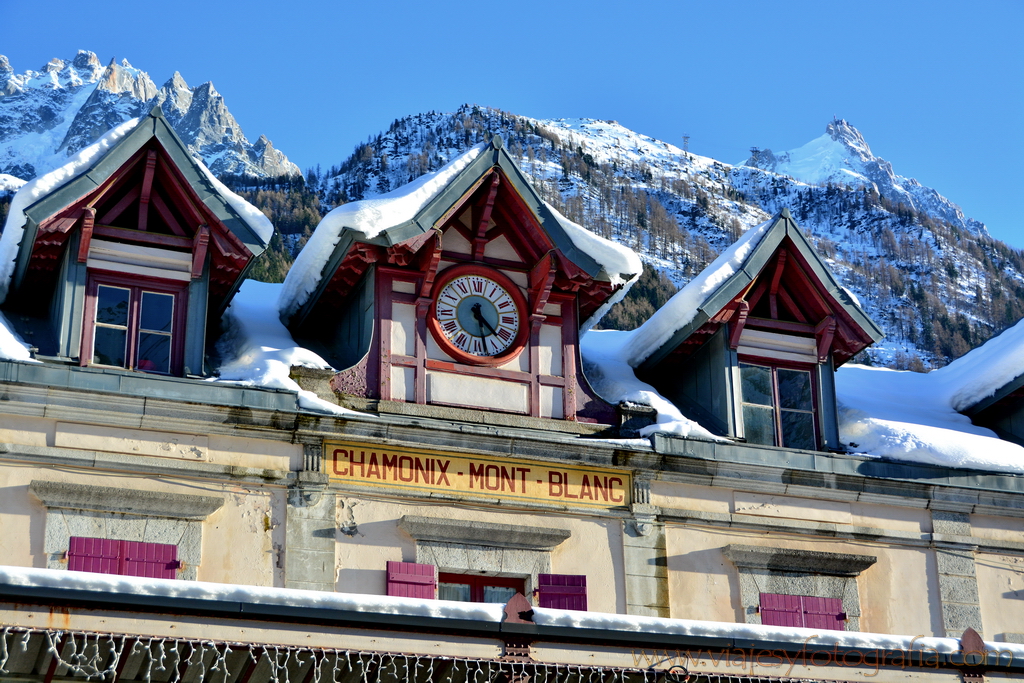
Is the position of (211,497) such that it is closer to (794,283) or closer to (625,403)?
(625,403)

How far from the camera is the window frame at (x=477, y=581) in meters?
17.2

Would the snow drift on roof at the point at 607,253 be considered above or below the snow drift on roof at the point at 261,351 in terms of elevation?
above

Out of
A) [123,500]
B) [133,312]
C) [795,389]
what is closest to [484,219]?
[133,312]

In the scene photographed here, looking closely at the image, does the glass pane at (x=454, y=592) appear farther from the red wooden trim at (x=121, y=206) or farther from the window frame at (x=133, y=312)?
the red wooden trim at (x=121, y=206)

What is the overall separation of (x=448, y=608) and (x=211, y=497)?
13.6 feet

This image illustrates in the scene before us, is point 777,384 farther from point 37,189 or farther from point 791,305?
point 37,189

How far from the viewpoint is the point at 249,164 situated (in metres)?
196

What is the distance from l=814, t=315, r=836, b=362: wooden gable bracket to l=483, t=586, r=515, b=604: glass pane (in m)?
6.35

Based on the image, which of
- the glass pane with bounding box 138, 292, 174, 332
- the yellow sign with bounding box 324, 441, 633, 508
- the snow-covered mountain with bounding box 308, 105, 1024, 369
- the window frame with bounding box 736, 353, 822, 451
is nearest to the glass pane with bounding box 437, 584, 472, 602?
the yellow sign with bounding box 324, 441, 633, 508

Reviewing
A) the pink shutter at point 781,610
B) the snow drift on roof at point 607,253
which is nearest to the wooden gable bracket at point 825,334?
the snow drift on roof at point 607,253

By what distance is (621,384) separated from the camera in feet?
66.4

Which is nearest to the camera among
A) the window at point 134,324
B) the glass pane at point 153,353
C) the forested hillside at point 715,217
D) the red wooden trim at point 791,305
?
the window at point 134,324

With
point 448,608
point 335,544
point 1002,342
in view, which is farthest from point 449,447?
point 1002,342

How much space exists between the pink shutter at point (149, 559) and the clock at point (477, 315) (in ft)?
15.5
